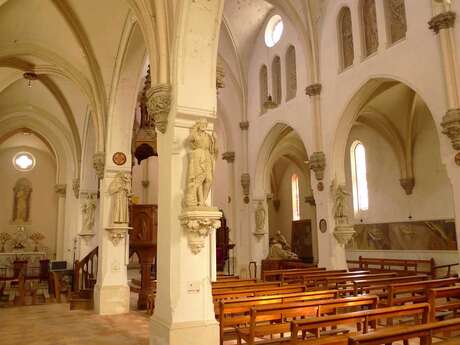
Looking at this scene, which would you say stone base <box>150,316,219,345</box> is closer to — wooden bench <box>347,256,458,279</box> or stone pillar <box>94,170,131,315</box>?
stone pillar <box>94,170,131,315</box>

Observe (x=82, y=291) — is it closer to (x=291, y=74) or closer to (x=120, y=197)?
(x=120, y=197)

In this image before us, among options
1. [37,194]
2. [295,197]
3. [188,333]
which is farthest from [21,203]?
[188,333]

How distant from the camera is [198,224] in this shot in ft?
22.5

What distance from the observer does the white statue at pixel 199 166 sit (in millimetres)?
6961

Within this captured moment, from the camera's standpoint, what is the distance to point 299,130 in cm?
1612

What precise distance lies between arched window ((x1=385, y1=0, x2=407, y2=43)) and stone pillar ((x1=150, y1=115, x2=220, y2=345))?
26.3ft

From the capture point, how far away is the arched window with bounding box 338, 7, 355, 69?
1429 centimetres

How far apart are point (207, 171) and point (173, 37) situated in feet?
8.29

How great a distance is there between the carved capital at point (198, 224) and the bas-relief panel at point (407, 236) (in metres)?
11.4

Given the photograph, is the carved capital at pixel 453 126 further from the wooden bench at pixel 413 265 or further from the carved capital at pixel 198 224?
the carved capital at pixel 198 224

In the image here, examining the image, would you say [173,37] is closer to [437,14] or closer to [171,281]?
[171,281]

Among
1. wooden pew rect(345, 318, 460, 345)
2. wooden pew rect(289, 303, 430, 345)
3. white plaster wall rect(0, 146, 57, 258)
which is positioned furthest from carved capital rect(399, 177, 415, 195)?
white plaster wall rect(0, 146, 57, 258)

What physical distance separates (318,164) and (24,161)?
18790 millimetres

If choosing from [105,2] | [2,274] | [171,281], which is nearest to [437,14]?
[105,2]
